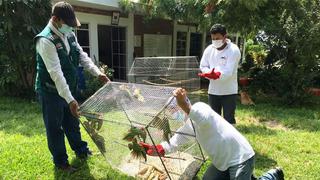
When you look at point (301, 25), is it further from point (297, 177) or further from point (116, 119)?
point (116, 119)

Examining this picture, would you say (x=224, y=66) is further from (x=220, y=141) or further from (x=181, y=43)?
(x=181, y=43)

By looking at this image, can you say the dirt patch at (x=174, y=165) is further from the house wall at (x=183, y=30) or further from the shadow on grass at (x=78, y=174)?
the house wall at (x=183, y=30)

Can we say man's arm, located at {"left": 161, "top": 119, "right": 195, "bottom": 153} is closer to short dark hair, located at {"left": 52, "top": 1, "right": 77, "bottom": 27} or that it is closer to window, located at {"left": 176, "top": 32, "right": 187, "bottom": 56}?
short dark hair, located at {"left": 52, "top": 1, "right": 77, "bottom": 27}

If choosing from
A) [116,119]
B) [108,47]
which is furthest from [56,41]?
[108,47]

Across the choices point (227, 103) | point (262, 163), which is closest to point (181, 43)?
point (227, 103)

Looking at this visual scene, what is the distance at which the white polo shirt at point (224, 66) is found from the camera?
13.8 ft

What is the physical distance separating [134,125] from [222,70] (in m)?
1.70

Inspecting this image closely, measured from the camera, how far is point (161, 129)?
9.41 feet

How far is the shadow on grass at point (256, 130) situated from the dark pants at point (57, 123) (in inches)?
116

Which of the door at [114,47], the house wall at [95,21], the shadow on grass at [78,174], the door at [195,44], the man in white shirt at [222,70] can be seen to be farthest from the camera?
the door at [195,44]

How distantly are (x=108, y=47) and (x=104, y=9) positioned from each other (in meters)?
1.62

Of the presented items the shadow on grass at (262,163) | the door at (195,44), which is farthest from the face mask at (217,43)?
the door at (195,44)

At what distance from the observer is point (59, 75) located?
10.2 feet

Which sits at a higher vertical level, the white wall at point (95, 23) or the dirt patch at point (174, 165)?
the white wall at point (95, 23)
